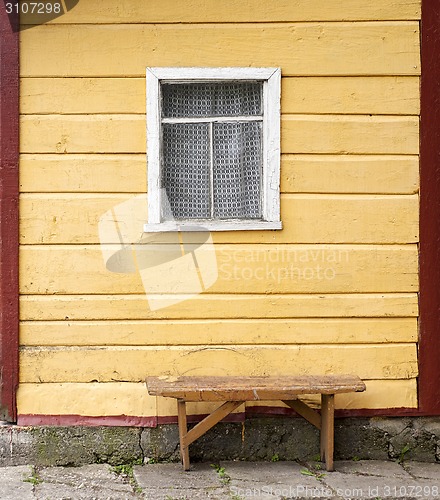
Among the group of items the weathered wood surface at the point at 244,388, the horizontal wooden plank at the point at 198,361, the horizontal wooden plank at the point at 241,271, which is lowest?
the weathered wood surface at the point at 244,388

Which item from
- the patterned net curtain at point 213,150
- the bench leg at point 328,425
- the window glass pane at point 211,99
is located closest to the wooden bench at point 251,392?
the bench leg at point 328,425

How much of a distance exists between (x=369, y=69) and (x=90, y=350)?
8.73ft

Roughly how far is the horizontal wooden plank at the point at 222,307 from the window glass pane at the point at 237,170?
1.96ft

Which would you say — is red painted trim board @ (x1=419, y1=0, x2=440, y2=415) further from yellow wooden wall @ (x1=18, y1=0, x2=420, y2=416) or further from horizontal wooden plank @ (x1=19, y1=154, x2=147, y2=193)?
horizontal wooden plank @ (x1=19, y1=154, x2=147, y2=193)

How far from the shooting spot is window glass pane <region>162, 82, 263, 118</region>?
5.49 meters

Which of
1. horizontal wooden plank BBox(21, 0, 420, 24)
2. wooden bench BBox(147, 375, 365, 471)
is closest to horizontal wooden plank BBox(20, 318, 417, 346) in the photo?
wooden bench BBox(147, 375, 365, 471)

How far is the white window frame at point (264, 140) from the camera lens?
17.7 feet

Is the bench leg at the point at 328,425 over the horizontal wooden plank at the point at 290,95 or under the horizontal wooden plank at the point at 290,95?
under

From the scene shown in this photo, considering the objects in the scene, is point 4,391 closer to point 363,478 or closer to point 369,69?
point 363,478

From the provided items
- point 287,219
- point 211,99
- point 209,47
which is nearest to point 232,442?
point 287,219

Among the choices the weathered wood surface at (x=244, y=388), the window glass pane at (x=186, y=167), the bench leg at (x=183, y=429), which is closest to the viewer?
the weathered wood surface at (x=244, y=388)

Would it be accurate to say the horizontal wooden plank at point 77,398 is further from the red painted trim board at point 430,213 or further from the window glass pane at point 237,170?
the red painted trim board at point 430,213

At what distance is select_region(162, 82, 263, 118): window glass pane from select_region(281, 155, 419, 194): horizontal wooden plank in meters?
0.47

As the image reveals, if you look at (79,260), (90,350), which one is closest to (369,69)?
(79,260)
